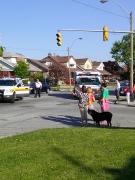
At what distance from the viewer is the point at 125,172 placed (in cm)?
555

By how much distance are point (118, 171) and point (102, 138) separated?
2.73 m

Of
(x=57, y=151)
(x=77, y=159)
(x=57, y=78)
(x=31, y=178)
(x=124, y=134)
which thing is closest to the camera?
(x=31, y=178)

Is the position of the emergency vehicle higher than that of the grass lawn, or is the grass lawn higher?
the emergency vehicle

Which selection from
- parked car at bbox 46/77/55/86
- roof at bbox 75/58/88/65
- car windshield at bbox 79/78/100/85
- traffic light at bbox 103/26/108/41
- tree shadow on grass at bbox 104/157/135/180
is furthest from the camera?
roof at bbox 75/58/88/65

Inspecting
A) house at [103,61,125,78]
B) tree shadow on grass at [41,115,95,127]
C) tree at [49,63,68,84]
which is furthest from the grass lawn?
house at [103,61,125,78]

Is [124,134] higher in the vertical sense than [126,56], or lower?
lower

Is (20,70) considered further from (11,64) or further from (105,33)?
(105,33)

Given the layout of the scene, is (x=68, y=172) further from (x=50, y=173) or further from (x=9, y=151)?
(x=9, y=151)

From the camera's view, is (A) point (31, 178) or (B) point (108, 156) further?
(B) point (108, 156)

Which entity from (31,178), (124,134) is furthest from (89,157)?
(124,134)

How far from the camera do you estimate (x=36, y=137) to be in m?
9.02

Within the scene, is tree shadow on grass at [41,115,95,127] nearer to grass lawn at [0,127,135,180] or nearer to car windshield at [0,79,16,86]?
grass lawn at [0,127,135,180]

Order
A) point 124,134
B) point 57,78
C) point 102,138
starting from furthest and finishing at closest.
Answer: point 57,78, point 124,134, point 102,138

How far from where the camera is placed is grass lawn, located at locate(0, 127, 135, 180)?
18.2 ft
